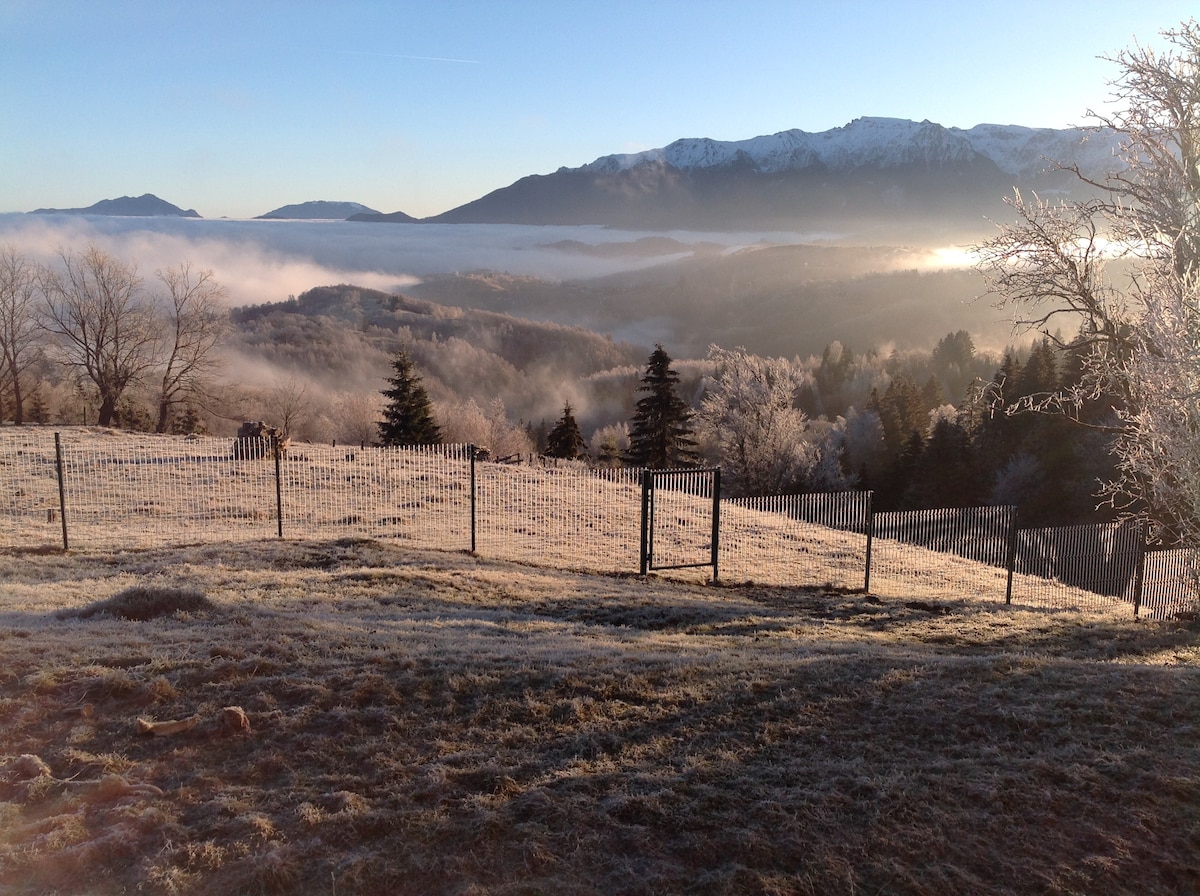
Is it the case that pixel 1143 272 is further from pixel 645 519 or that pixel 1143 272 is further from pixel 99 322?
pixel 99 322

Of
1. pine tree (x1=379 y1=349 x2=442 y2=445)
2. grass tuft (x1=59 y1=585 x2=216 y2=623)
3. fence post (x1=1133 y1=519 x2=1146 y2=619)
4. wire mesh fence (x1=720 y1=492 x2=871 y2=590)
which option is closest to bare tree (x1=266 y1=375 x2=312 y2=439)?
pine tree (x1=379 y1=349 x2=442 y2=445)

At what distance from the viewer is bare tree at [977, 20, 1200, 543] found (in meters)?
9.30

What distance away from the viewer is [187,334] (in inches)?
1772

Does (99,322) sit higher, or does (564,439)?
(99,322)

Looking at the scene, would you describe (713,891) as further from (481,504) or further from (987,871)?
(481,504)

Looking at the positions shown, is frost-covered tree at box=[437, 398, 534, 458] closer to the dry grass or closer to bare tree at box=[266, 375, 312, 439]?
bare tree at box=[266, 375, 312, 439]

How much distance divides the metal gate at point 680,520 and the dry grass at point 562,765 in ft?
20.0

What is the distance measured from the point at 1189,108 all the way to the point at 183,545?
18.1 m

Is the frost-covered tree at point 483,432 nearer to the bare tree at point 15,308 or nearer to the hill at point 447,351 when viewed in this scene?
the bare tree at point 15,308

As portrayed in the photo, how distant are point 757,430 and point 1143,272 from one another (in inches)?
1229

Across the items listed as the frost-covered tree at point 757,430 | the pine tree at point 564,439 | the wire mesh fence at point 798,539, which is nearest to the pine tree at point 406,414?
the pine tree at point 564,439

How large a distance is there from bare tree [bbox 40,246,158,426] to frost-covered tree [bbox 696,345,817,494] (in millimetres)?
32165

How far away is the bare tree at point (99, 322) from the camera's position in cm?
4272

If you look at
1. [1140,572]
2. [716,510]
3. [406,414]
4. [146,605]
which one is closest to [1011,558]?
[1140,572]
